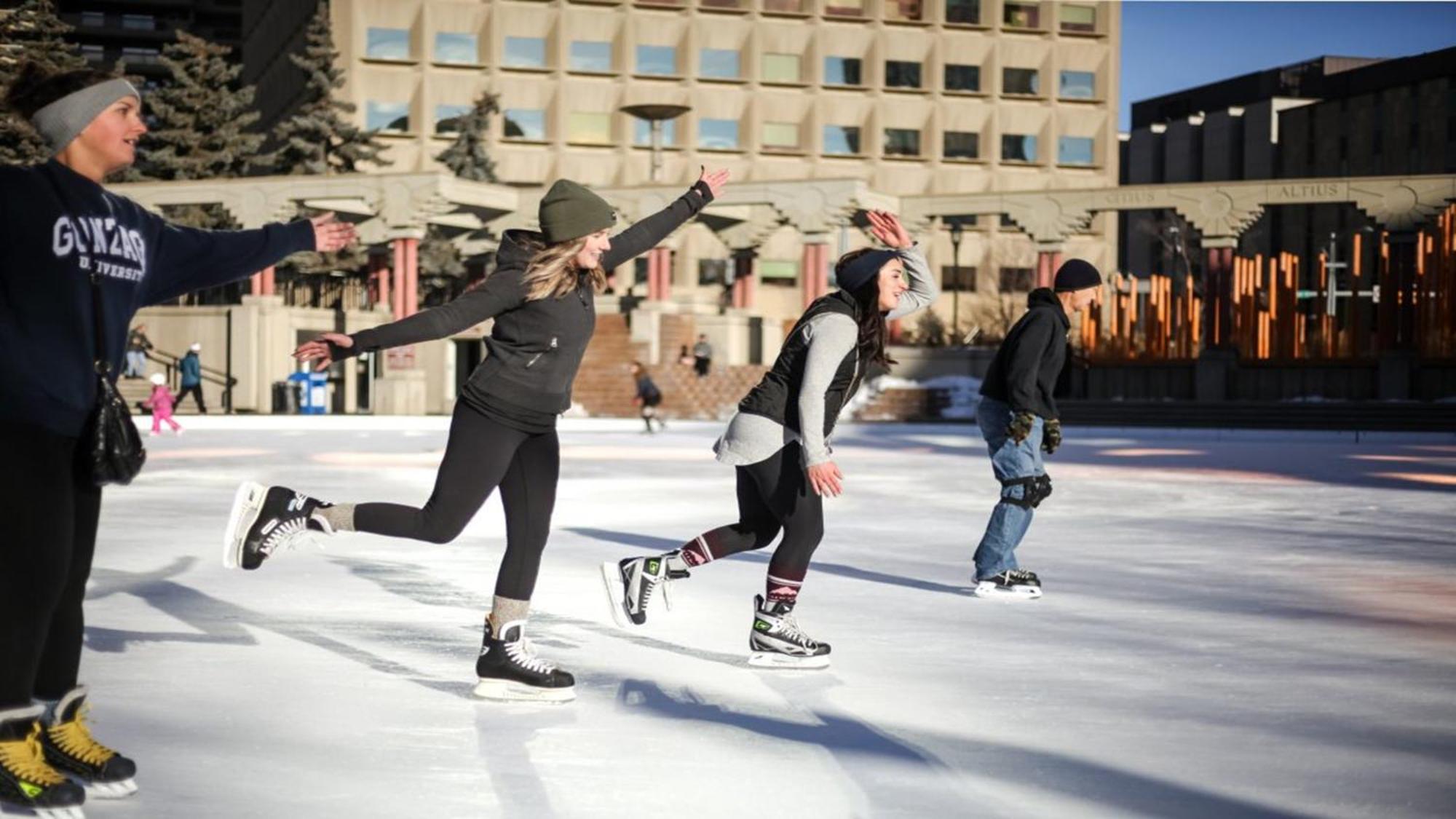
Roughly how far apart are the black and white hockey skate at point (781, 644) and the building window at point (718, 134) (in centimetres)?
6483

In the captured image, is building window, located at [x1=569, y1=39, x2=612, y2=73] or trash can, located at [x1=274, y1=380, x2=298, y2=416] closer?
trash can, located at [x1=274, y1=380, x2=298, y2=416]

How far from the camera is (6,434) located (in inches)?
154

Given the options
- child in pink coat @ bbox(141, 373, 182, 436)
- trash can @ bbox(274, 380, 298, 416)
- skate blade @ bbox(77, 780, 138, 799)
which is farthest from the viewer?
trash can @ bbox(274, 380, 298, 416)

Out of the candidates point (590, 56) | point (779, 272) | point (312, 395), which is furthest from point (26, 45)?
point (779, 272)

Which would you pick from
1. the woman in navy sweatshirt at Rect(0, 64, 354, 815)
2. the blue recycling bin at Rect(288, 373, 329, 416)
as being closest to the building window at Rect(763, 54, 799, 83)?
the blue recycling bin at Rect(288, 373, 329, 416)

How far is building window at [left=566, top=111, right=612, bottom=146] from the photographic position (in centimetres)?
6919

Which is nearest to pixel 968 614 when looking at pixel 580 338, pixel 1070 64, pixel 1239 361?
pixel 580 338

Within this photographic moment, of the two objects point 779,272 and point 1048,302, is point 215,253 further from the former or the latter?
point 779,272

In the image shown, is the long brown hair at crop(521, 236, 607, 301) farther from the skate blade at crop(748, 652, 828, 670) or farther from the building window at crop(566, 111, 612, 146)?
the building window at crop(566, 111, 612, 146)

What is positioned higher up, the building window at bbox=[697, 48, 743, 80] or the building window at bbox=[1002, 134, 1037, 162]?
the building window at bbox=[697, 48, 743, 80]

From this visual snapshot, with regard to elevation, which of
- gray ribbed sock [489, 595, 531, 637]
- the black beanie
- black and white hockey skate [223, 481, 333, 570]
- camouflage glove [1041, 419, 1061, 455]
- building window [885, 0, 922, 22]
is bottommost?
gray ribbed sock [489, 595, 531, 637]

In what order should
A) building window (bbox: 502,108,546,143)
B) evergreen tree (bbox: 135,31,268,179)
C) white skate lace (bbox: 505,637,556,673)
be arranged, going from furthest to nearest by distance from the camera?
building window (bbox: 502,108,546,143) → evergreen tree (bbox: 135,31,268,179) → white skate lace (bbox: 505,637,556,673)

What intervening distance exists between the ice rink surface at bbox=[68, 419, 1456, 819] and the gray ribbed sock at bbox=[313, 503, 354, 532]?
54 cm

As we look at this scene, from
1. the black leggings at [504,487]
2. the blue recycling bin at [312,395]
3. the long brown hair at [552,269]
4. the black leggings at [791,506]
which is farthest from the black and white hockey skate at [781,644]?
the blue recycling bin at [312,395]
